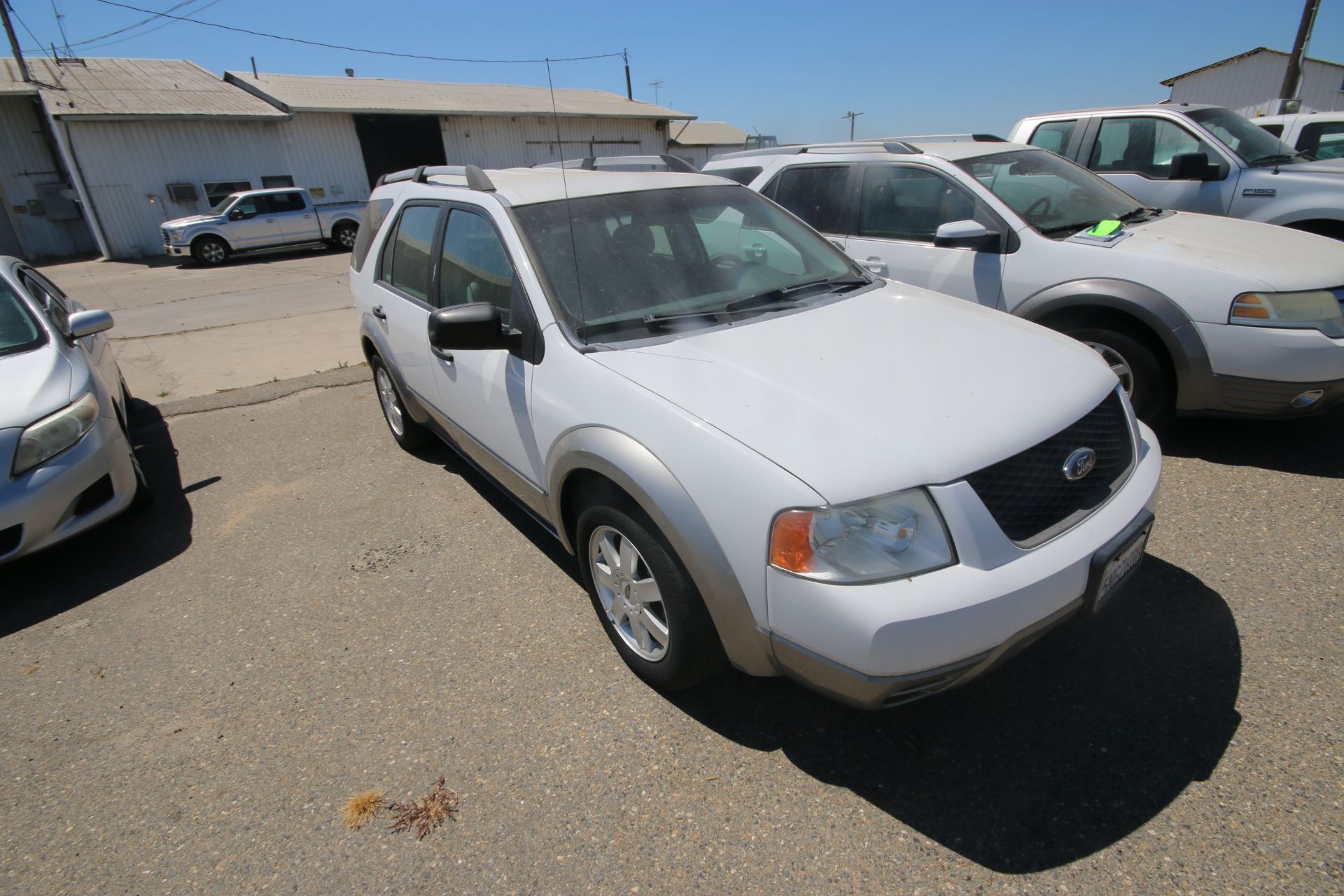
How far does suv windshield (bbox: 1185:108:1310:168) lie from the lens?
5.96 m

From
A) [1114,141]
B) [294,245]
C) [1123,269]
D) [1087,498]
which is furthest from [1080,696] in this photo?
[294,245]

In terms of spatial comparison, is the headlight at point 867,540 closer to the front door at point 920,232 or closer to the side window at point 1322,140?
the front door at point 920,232

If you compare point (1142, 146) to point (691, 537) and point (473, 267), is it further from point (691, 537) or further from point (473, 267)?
point (691, 537)

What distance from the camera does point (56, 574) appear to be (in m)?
3.58

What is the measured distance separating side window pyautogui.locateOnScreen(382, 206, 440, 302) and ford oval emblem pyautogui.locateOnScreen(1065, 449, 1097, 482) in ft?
9.67

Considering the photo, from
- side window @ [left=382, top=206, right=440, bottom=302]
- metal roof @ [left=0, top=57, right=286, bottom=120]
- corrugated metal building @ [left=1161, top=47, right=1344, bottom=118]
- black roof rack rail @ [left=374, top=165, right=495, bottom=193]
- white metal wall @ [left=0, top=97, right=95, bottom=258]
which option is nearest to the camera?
black roof rack rail @ [left=374, top=165, right=495, bottom=193]

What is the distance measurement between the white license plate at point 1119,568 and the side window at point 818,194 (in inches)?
133

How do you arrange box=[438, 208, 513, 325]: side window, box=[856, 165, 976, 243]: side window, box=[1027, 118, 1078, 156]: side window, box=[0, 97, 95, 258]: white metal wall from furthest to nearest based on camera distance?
1. box=[0, 97, 95, 258]: white metal wall
2. box=[1027, 118, 1078, 156]: side window
3. box=[856, 165, 976, 243]: side window
4. box=[438, 208, 513, 325]: side window

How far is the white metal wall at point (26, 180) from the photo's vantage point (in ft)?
63.2

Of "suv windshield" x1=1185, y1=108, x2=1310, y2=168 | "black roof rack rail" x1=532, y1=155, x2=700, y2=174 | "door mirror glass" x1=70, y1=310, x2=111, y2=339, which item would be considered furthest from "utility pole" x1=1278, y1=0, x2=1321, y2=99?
"door mirror glass" x1=70, y1=310, x2=111, y2=339

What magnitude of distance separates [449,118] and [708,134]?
62.2 ft

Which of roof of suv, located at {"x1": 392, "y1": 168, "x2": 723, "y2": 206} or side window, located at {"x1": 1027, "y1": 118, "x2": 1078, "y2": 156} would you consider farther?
side window, located at {"x1": 1027, "y1": 118, "x2": 1078, "y2": 156}

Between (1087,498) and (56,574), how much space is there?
15.4 feet

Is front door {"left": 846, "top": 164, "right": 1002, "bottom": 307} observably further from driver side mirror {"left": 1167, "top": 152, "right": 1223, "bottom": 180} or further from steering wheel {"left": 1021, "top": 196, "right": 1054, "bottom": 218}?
driver side mirror {"left": 1167, "top": 152, "right": 1223, "bottom": 180}
